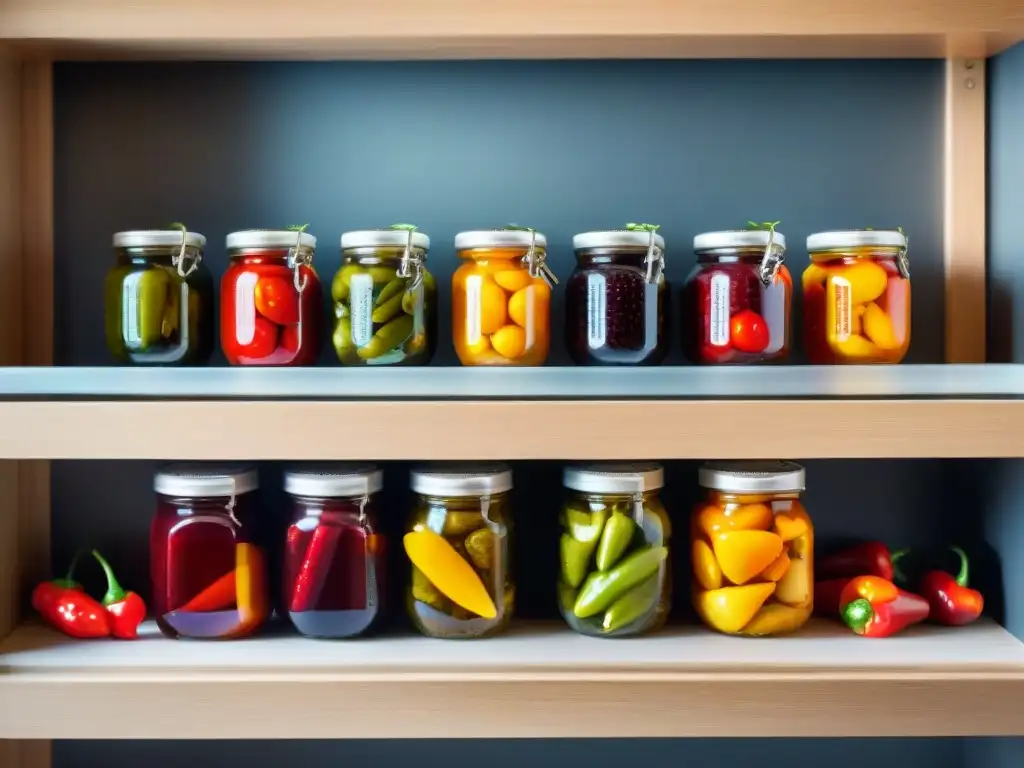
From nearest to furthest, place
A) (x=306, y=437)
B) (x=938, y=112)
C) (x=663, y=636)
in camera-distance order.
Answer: (x=306, y=437) < (x=663, y=636) < (x=938, y=112)

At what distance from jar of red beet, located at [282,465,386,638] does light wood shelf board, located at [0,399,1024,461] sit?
0.09m

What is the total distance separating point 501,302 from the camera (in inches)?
45.5

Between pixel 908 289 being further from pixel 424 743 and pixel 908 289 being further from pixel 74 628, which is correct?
pixel 74 628

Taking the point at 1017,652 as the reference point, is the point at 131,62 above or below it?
above

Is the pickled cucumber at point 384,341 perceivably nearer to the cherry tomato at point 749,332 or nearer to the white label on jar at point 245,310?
the white label on jar at point 245,310

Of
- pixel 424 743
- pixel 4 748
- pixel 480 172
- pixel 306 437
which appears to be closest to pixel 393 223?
pixel 480 172

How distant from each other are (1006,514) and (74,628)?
113 centimetres

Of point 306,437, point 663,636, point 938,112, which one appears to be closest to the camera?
point 306,437

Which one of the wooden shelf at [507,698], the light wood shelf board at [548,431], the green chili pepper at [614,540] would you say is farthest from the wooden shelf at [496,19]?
the wooden shelf at [507,698]

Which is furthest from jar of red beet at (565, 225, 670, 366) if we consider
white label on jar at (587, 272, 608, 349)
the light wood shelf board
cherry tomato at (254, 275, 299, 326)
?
cherry tomato at (254, 275, 299, 326)

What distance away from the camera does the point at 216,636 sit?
117cm

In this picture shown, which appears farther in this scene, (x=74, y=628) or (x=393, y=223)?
(x=393, y=223)

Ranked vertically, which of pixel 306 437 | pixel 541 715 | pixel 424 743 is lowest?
pixel 424 743

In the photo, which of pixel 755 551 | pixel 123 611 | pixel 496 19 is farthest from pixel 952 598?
pixel 123 611
